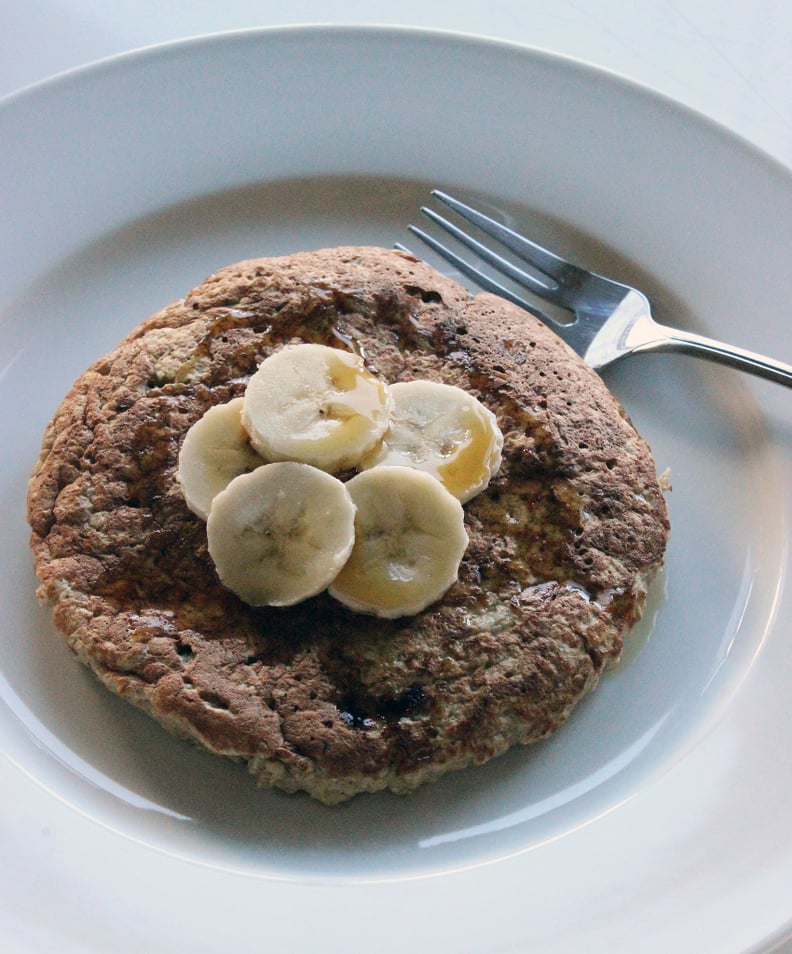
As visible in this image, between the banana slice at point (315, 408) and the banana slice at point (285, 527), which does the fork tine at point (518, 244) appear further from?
the banana slice at point (285, 527)

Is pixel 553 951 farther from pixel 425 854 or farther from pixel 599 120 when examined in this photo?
pixel 599 120

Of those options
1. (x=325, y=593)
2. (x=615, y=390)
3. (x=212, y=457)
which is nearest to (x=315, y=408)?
(x=212, y=457)

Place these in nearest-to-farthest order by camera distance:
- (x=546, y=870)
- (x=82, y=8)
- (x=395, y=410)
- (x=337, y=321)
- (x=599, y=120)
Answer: (x=546, y=870) < (x=395, y=410) < (x=337, y=321) < (x=599, y=120) < (x=82, y=8)

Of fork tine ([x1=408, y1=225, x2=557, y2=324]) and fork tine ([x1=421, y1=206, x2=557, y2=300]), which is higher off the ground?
fork tine ([x1=421, y1=206, x2=557, y2=300])

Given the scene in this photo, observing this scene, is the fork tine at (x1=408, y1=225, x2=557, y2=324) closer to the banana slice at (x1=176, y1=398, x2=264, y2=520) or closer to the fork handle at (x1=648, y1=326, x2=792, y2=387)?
the fork handle at (x1=648, y1=326, x2=792, y2=387)

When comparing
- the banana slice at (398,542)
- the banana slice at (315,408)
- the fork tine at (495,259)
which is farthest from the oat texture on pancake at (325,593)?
the fork tine at (495,259)

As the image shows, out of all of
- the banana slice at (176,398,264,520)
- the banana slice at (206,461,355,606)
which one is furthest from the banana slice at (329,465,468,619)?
the banana slice at (176,398,264,520)

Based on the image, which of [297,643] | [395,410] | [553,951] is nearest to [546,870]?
[553,951]
